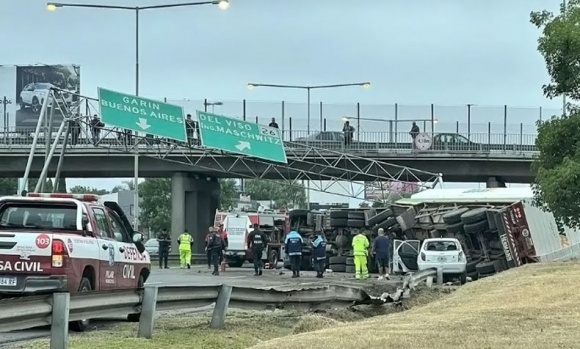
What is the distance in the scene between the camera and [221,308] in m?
12.5

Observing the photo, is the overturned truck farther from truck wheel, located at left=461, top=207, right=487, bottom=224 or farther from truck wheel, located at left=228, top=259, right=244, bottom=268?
truck wheel, located at left=228, top=259, right=244, bottom=268

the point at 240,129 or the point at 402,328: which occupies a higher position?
the point at 240,129

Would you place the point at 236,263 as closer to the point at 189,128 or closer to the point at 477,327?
the point at 189,128

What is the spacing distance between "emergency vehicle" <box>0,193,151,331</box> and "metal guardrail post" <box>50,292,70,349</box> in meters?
2.67

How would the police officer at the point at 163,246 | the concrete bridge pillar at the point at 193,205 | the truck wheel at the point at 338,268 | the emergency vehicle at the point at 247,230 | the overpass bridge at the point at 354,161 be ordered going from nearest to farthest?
1. the truck wheel at the point at 338,268
2. the police officer at the point at 163,246
3. the emergency vehicle at the point at 247,230
4. the overpass bridge at the point at 354,161
5. the concrete bridge pillar at the point at 193,205

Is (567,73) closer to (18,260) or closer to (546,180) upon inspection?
(546,180)

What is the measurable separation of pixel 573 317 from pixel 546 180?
→ 42.8 ft

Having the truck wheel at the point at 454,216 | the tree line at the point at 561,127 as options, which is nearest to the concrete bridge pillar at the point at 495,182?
the truck wheel at the point at 454,216

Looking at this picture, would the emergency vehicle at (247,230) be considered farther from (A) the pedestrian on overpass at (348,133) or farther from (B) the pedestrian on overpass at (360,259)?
(B) the pedestrian on overpass at (360,259)

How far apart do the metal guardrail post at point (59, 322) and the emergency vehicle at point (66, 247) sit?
267 cm

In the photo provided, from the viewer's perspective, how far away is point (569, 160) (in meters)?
23.8

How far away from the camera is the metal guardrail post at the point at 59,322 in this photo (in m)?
9.56

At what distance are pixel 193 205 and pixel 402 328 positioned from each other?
155 feet

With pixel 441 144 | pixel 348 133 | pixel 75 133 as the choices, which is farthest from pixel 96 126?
pixel 441 144
